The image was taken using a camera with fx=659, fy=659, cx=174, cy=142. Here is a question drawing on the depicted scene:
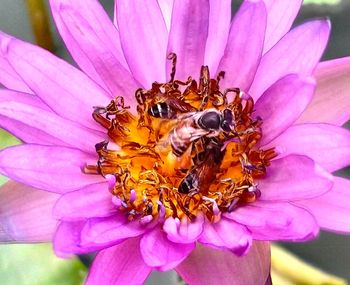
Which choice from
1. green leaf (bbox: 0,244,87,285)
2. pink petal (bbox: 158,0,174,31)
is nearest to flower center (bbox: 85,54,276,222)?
pink petal (bbox: 158,0,174,31)

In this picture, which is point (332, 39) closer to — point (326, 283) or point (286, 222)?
point (326, 283)

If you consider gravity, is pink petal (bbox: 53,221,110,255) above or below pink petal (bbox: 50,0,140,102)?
below

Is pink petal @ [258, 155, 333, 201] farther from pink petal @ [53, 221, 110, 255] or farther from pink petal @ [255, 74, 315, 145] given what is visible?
pink petal @ [53, 221, 110, 255]

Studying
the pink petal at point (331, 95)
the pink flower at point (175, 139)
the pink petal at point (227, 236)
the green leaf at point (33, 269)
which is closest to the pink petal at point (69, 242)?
the pink flower at point (175, 139)

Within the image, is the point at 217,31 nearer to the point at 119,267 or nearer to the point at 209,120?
the point at 209,120

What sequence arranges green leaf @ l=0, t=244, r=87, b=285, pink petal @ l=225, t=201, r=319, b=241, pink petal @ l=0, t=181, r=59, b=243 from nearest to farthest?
1. pink petal @ l=225, t=201, r=319, b=241
2. pink petal @ l=0, t=181, r=59, b=243
3. green leaf @ l=0, t=244, r=87, b=285

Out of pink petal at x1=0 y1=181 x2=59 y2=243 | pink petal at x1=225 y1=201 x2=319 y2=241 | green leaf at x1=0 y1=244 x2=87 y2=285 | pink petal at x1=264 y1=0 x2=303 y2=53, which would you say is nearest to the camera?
pink petal at x1=225 y1=201 x2=319 y2=241
